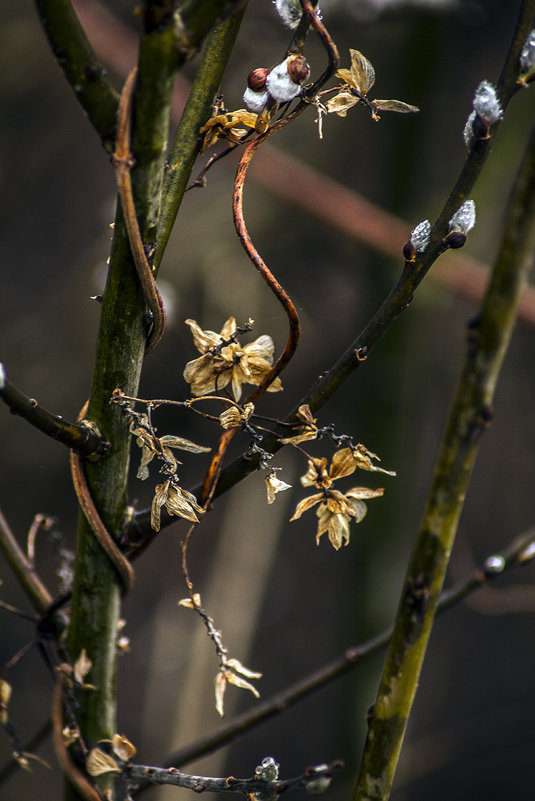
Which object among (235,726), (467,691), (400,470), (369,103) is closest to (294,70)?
(369,103)

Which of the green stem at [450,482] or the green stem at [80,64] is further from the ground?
the green stem at [80,64]

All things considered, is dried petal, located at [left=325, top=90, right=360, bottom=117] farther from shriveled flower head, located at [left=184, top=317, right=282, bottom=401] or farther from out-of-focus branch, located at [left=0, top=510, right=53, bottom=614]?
out-of-focus branch, located at [left=0, top=510, right=53, bottom=614]

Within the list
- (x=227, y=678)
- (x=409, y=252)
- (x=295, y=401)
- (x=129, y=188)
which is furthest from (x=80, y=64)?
(x=295, y=401)

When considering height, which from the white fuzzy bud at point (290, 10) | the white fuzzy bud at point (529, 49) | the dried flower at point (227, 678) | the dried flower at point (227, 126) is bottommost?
the dried flower at point (227, 678)

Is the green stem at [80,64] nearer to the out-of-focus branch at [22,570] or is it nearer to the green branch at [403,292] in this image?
the green branch at [403,292]

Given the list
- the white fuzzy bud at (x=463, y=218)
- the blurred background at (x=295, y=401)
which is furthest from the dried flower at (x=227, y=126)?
the blurred background at (x=295, y=401)

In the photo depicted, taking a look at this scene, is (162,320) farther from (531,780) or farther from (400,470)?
(531,780)

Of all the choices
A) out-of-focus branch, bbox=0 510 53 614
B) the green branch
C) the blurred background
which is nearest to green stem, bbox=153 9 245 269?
the green branch
